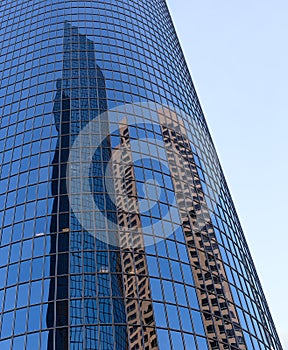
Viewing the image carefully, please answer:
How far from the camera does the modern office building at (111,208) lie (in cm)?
4294

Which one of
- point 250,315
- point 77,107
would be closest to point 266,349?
point 250,315

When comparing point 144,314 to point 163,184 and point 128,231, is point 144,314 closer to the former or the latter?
point 128,231

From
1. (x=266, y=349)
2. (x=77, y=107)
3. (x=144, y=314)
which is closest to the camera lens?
(x=144, y=314)

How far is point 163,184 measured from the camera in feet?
179

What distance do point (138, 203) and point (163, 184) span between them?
14.4 ft

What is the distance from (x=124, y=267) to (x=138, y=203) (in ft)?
24.8

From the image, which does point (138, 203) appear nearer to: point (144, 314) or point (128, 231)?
point (128, 231)

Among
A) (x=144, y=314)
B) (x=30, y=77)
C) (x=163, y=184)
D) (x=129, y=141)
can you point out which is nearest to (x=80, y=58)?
(x=30, y=77)

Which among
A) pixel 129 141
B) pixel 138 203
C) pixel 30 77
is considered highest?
pixel 30 77

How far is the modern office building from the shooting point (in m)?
42.9

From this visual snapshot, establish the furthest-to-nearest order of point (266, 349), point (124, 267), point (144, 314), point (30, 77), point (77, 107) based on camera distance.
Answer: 1. point (30, 77)
2. point (77, 107)
3. point (266, 349)
4. point (124, 267)
5. point (144, 314)

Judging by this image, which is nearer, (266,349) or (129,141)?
(266,349)

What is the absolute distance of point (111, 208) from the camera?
50.3 metres

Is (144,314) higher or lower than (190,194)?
lower
